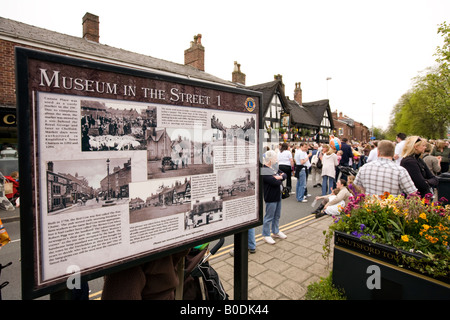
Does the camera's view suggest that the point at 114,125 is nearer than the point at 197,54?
Yes

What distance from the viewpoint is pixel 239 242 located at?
6.88ft

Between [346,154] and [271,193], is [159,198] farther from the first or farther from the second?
[346,154]

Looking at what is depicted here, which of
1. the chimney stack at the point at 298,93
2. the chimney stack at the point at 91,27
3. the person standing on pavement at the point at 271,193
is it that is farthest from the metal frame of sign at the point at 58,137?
the chimney stack at the point at 298,93

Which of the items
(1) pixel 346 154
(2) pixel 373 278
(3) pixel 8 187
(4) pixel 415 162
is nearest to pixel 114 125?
(2) pixel 373 278

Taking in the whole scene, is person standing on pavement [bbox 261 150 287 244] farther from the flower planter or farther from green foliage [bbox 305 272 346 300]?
the flower planter

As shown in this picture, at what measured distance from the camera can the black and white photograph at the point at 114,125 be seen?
1.23m

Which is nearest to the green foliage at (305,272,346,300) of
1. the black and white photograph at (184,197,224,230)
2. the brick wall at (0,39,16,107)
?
the black and white photograph at (184,197,224,230)

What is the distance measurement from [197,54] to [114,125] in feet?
70.9

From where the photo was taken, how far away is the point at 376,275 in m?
2.39

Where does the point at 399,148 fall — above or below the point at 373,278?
above

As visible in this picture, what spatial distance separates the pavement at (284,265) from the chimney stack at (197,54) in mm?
18976

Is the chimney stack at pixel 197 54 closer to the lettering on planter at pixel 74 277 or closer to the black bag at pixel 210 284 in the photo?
the black bag at pixel 210 284

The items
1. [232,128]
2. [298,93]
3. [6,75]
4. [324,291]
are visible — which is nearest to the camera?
[232,128]

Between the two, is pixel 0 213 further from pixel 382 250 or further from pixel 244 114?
pixel 382 250
